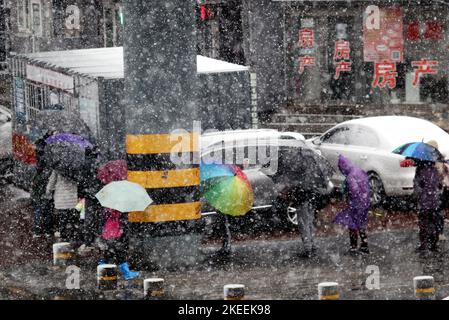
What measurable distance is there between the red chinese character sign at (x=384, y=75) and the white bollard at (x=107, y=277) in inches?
942

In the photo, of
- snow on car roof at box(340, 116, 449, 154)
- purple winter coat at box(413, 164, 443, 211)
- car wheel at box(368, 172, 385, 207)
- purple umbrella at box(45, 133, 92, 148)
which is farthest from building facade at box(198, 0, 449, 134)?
purple winter coat at box(413, 164, 443, 211)

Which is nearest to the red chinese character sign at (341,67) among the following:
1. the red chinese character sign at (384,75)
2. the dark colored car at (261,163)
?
the red chinese character sign at (384,75)

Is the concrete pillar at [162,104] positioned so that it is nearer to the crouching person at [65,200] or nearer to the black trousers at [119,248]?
the black trousers at [119,248]

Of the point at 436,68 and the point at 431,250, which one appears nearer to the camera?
the point at 431,250

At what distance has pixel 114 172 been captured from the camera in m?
14.3

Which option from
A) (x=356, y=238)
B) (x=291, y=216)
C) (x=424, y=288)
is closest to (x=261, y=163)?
(x=291, y=216)

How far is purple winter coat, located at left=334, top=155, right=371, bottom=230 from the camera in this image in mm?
15227

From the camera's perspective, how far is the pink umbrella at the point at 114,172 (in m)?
14.3

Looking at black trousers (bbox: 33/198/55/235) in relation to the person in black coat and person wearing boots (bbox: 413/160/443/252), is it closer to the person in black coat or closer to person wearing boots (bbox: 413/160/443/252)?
the person in black coat

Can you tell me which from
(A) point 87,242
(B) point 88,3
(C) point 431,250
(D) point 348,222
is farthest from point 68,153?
(B) point 88,3

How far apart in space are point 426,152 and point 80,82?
5190 mm

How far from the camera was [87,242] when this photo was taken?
16.1 metres

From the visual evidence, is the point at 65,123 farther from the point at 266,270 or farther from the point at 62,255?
the point at 266,270
